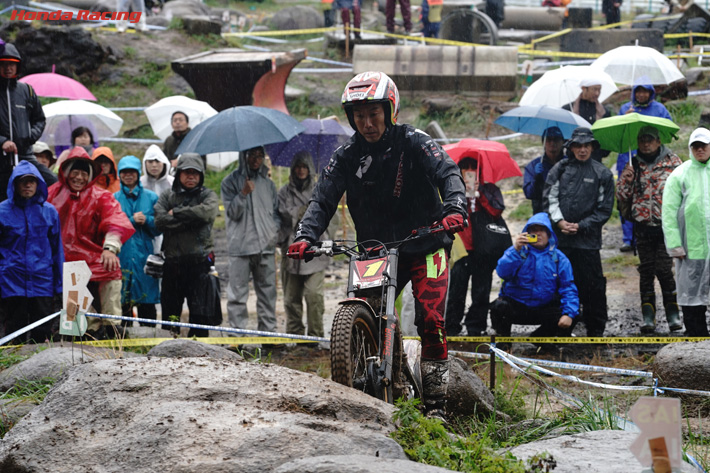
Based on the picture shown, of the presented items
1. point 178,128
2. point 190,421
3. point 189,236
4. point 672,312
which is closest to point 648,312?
point 672,312

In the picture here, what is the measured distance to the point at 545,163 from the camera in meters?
9.27

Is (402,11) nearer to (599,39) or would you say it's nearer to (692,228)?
(599,39)

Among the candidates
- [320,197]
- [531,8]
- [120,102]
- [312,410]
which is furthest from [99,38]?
[312,410]

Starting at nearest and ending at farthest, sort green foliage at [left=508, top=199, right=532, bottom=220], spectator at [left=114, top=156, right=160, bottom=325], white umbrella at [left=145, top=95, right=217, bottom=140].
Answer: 1. spectator at [left=114, top=156, right=160, bottom=325]
2. white umbrella at [left=145, top=95, right=217, bottom=140]
3. green foliage at [left=508, top=199, right=532, bottom=220]

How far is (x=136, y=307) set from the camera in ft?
Result: 28.0

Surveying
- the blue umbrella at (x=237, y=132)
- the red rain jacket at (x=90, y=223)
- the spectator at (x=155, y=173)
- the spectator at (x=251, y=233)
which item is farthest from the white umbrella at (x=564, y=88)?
the red rain jacket at (x=90, y=223)

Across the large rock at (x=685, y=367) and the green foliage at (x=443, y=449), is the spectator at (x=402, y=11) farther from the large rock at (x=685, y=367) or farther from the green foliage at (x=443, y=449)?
the green foliage at (x=443, y=449)

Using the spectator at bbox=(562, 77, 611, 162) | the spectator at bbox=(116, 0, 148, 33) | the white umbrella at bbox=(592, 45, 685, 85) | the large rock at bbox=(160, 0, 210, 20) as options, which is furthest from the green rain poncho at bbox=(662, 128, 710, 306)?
the large rock at bbox=(160, 0, 210, 20)

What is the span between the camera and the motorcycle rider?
17.2 feet

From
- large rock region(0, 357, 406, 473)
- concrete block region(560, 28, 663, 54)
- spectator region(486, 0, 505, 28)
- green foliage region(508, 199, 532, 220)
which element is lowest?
green foliage region(508, 199, 532, 220)

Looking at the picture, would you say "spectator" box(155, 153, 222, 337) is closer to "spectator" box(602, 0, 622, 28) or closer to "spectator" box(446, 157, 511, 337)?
"spectator" box(446, 157, 511, 337)

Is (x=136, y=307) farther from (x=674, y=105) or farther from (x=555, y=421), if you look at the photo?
(x=674, y=105)

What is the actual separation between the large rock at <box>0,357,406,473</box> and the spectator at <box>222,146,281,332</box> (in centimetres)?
402

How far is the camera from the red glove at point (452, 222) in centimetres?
478
